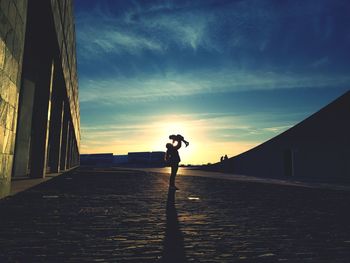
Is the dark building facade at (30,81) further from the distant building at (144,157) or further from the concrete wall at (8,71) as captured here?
the distant building at (144,157)

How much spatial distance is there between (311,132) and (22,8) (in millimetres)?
18772

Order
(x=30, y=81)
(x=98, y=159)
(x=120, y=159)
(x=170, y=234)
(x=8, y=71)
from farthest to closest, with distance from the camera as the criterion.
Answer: (x=120, y=159)
(x=98, y=159)
(x=30, y=81)
(x=8, y=71)
(x=170, y=234)

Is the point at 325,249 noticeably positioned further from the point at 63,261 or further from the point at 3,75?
the point at 3,75

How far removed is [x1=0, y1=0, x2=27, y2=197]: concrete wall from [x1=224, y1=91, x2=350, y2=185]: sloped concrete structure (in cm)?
1569

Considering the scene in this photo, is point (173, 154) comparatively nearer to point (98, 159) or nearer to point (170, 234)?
point (170, 234)

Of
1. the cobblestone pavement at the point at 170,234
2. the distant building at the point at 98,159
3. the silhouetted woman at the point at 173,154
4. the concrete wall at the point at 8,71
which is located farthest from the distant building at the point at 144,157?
the cobblestone pavement at the point at 170,234

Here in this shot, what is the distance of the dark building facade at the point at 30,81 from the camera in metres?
5.66

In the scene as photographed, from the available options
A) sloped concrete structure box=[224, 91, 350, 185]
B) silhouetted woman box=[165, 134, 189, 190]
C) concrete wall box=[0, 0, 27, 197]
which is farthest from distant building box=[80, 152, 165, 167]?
concrete wall box=[0, 0, 27, 197]

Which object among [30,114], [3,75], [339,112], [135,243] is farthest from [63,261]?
[339,112]

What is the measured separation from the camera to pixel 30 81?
15844 millimetres

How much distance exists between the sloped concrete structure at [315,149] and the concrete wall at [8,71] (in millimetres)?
15688

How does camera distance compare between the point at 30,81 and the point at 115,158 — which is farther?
the point at 115,158

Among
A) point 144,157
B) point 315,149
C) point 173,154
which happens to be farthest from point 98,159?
point 173,154

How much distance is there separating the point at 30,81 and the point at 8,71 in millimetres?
11173
